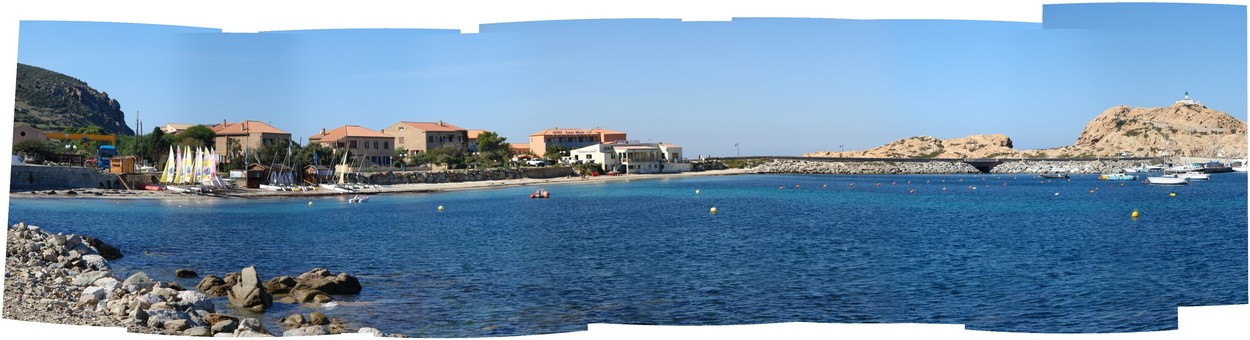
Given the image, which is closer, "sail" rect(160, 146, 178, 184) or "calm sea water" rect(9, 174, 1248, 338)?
"calm sea water" rect(9, 174, 1248, 338)

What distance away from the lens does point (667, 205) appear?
38.6 metres

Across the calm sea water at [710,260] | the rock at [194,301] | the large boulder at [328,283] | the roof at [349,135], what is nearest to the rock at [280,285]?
the large boulder at [328,283]

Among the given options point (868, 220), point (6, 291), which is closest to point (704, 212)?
point (868, 220)

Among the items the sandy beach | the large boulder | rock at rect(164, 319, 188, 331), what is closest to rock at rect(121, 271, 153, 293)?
the large boulder

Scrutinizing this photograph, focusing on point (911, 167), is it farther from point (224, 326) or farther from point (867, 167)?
point (224, 326)

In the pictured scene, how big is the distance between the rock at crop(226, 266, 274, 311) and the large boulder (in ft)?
2.25

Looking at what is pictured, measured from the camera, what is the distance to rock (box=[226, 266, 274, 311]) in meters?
13.7

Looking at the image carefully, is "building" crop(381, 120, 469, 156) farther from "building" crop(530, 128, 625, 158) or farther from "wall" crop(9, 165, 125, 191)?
"wall" crop(9, 165, 125, 191)

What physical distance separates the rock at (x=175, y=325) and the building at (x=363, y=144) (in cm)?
3753

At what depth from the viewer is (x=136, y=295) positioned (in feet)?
42.9

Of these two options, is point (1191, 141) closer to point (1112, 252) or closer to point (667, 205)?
point (667, 205)

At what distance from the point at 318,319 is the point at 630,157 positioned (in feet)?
208

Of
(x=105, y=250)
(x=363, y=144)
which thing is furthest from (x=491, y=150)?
(x=105, y=250)

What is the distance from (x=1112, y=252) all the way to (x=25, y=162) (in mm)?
32453
